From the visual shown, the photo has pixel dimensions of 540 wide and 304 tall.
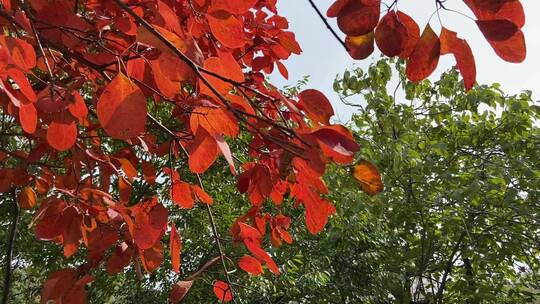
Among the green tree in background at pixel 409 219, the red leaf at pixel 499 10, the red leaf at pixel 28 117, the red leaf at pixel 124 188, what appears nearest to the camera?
the red leaf at pixel 499 10

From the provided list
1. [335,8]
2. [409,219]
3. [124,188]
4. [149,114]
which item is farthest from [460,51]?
[409,219]

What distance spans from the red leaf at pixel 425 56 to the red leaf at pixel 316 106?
0.41 ft

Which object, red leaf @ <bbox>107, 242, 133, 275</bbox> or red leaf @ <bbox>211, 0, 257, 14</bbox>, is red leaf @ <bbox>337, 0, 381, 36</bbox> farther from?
red leaf @ <bbox>107, 242, 133, 275</bbox>

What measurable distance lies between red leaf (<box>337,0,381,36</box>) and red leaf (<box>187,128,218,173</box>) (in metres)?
0.24

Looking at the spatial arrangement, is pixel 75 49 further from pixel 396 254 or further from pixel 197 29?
pixel 396 254

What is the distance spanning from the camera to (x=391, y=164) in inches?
160

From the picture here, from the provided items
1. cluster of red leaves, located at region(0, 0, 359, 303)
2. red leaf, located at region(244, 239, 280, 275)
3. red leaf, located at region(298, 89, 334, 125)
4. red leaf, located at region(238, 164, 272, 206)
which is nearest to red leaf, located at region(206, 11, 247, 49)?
cluster of red leaves, located at region(0, 0, 359, 303)

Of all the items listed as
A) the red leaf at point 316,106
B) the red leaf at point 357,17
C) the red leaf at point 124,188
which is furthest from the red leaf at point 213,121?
the red leaf at point 124,188

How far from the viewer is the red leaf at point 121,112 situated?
0.51 meters

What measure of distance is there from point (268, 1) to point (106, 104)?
1.06m

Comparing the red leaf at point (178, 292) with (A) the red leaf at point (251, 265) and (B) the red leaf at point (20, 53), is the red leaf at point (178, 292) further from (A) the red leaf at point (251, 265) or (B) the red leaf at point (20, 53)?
(B) the red leaf at point (20, 53)

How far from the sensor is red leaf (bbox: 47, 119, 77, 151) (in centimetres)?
80

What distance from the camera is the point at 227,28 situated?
67 cm

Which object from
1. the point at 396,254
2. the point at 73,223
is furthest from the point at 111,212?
the point at 396,254
